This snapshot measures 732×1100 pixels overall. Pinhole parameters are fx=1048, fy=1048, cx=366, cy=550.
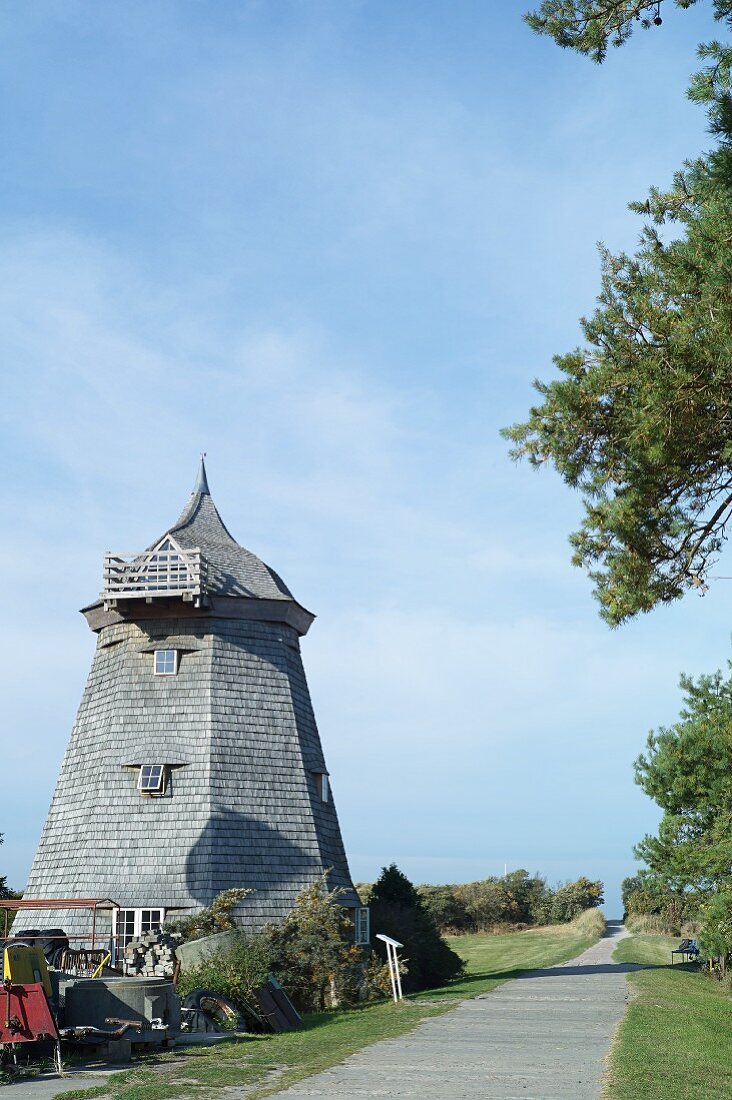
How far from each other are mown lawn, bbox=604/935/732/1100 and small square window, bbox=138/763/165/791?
1154 centimetres

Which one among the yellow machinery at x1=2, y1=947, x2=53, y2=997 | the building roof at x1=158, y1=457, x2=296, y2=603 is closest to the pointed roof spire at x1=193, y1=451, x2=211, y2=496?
the building roof at x1=158, y1=457, x2=296, y2=603

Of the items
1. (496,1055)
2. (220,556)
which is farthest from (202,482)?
(496,1055)

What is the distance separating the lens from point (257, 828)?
969 inches

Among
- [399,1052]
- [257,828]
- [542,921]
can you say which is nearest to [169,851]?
[257,828]

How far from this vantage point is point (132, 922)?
2319 cm

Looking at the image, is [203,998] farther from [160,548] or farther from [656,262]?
[656,262]

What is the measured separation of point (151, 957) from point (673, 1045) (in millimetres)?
10547

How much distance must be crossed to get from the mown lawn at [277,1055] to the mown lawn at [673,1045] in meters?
3.60

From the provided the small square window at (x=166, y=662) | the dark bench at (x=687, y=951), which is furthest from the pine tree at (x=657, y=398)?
the dark bench at (x=687, y=951)

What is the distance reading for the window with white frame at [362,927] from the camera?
2577cm

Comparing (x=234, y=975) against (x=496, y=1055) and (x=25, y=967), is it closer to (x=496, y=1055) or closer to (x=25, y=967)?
(x=25, y=967)

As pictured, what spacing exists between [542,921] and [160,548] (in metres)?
36.1

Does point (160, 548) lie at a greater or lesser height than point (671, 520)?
greater

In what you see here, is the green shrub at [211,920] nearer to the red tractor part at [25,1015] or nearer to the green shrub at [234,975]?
the green shrub at [234,975]
